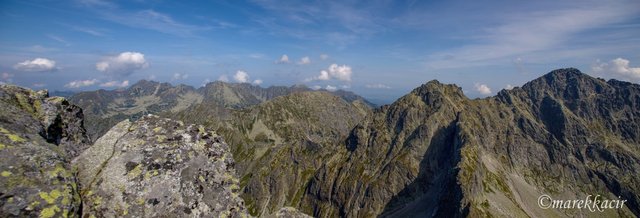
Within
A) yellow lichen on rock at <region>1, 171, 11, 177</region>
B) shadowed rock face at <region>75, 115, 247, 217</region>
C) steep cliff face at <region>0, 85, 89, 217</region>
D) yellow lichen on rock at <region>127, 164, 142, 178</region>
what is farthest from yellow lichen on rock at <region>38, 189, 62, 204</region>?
yellow lichen on rock at <region>127, 164, 142, 178</region>

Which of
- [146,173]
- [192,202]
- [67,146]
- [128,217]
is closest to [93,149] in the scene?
[67,146]

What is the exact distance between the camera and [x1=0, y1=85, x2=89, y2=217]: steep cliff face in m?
9.58

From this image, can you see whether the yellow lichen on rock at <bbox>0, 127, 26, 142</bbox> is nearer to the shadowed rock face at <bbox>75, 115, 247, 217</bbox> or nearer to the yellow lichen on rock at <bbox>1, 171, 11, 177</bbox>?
the yellow lichen on rock at <bbox>1, 171, 11, 177</bbox>

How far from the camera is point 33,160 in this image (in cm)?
1059

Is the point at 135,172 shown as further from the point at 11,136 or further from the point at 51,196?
the point at 11,136

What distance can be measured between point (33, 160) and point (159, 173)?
13.1 ft

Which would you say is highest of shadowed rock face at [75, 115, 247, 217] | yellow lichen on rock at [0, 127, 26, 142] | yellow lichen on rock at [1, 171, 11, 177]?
yellow lichen on rock at [0, 127, 26, 142]

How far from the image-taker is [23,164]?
10297 millimetres

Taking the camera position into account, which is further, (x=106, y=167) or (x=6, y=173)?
(x=106, y=167)

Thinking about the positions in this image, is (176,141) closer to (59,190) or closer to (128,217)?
(128,217)

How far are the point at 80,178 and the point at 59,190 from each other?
2224mm

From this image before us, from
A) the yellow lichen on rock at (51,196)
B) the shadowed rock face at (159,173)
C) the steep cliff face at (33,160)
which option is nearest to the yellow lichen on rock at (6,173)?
the steep cliff face at (33,160)

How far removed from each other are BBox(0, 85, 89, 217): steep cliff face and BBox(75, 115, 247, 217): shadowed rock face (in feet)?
3.56

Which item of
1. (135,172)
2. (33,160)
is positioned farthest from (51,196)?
(135,172)
